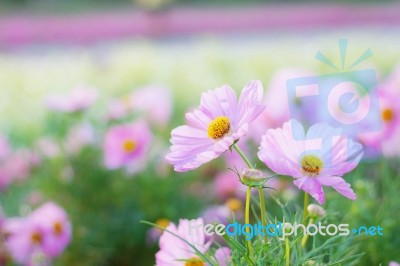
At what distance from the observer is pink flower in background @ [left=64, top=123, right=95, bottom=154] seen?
1.37m

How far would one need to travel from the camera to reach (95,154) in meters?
1.40

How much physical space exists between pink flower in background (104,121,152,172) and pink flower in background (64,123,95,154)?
111 mm

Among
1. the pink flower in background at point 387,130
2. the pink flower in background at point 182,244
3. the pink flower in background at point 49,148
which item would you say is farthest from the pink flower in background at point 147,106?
the pink flower in background at point 182,244

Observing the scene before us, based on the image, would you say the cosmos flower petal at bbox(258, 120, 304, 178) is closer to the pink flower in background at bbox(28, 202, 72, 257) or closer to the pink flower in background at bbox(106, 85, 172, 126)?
the pink flower in background at bbox(28, 202, 72, 257)

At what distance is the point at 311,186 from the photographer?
540mm

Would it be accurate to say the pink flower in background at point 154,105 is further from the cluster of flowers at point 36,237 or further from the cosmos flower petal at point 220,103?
the cosmos flower petal at point 220,103

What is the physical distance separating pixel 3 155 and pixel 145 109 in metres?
0.35

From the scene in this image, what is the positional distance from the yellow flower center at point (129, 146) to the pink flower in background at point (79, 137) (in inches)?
5.7

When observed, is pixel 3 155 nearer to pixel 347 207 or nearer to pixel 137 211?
pixel 137 211

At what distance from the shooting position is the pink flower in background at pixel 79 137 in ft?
4.48

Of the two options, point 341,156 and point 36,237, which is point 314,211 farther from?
point 36,237

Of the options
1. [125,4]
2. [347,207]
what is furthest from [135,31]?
[347,207]

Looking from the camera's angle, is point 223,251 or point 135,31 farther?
point 135,31

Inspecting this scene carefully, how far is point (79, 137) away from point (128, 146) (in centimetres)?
17
